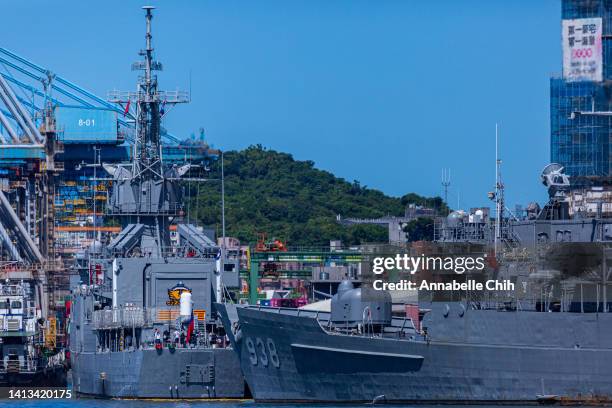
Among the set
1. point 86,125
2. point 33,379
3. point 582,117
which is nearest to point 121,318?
point 33,379

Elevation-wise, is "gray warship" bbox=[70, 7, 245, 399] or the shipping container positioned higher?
the shipping container

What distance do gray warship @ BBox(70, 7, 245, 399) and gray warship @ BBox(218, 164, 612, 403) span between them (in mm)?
3106

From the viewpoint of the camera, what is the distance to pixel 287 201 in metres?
128

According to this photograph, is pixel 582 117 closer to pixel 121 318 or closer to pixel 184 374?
pixel 121 318

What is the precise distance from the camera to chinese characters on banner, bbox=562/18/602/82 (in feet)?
243

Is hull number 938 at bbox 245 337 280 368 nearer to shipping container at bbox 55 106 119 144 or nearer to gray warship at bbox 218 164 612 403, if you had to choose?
gray warship at bbox 218 164 612 403

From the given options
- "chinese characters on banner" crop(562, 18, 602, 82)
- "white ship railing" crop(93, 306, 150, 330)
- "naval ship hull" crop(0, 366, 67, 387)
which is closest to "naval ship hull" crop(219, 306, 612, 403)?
"white ship railing" crop(93, 306, 150, 330)

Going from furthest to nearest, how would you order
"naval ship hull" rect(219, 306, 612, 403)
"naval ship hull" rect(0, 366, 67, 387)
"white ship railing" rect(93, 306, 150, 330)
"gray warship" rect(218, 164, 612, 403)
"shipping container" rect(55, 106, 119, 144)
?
"shipping container" rect(55, 106, 119, 144), "naval ship hull" rect(0, 366, 67, 387), "white ship railing" rect(93, 306, 150, 330), "gray warship" rect(218, 164, 612, 403), "naval ship hull" rect(219, 306, 612, 403)

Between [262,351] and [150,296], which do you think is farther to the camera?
[150,296]

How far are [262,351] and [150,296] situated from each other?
8.35 meters

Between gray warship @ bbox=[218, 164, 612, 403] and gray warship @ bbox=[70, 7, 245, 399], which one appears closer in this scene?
gray warship @ bbox=[218, 164, 612, 403]

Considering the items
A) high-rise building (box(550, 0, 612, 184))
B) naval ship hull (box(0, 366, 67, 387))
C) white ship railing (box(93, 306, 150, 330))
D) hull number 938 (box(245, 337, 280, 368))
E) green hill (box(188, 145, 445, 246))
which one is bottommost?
naval ship hull (box(0, 366, 67, 387))

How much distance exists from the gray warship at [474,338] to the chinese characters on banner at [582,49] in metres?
17.8

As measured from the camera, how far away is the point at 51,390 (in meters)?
69.4
